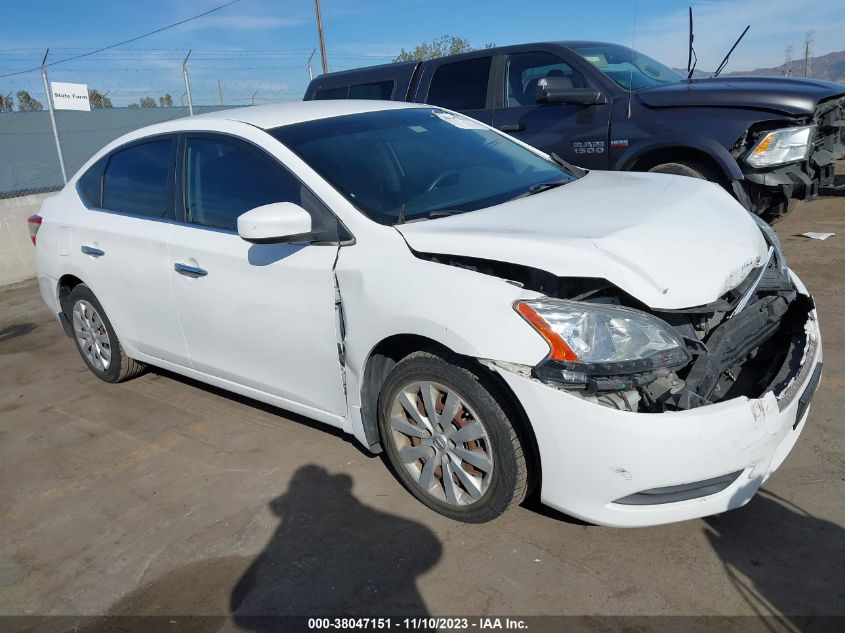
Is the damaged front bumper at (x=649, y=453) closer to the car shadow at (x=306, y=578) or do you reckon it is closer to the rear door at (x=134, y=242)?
the car shadow at (x=306, y=578)

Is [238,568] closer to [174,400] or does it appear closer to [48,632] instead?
[48,632]

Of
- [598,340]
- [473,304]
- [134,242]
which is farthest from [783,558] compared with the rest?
[134,242]

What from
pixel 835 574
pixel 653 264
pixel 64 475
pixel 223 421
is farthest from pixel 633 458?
pixel 64 475

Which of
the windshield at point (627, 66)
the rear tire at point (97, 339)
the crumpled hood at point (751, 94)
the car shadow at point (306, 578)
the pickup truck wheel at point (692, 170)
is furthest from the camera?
the windshield at point (627, 66)

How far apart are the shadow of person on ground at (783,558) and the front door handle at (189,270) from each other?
8.64 ft

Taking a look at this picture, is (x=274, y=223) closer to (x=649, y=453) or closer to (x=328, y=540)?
(x=328, y=540)

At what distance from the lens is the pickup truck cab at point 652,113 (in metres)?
Answer: 5.41

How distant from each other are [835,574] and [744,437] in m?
0.60

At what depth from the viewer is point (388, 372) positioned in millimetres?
3027

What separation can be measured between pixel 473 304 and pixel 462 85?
511 cm

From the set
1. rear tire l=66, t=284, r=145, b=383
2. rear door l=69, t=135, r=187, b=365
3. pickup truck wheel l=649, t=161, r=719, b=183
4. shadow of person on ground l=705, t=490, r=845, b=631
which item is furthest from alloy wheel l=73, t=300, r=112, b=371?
pickup truck wheel l=649, t=161, r=719, b=183

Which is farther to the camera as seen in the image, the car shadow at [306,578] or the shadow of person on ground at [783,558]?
the car shadow at [306,578]

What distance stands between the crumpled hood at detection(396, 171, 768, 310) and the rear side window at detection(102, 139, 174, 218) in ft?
5.84

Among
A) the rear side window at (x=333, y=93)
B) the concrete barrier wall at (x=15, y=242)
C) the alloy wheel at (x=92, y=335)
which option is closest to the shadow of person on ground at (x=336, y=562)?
the alloy wheel at (x=92, y=335)
